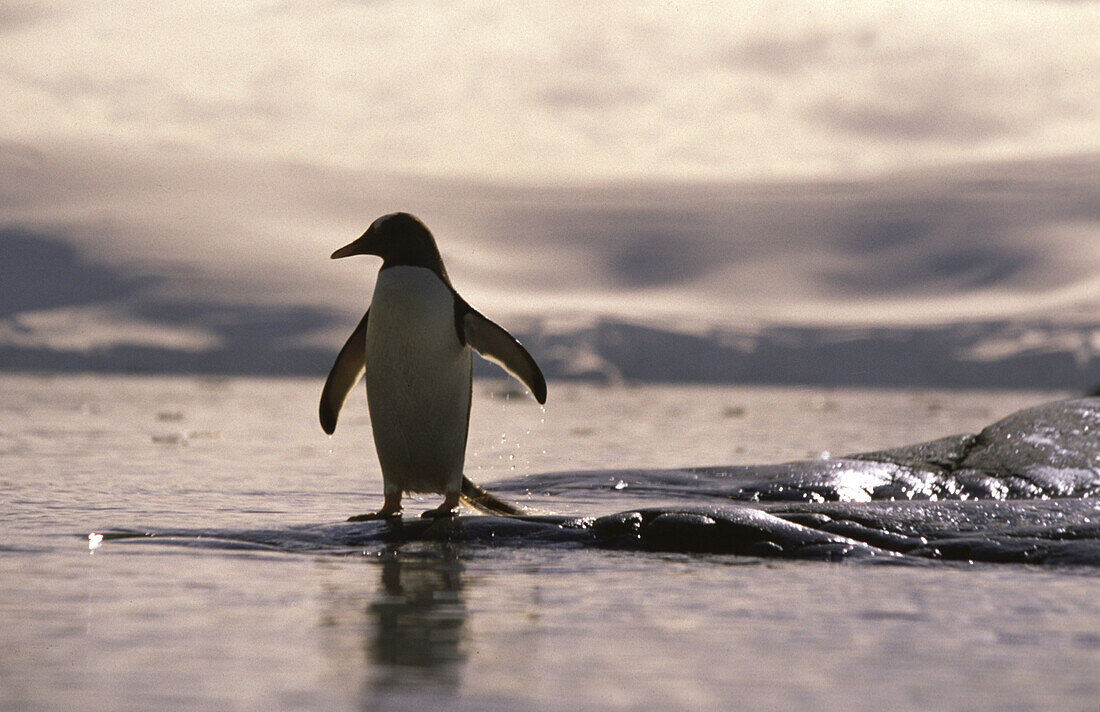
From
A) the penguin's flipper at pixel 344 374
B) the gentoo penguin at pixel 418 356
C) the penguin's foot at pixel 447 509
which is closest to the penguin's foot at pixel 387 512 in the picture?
the gentoo penguin at pixel 418 356

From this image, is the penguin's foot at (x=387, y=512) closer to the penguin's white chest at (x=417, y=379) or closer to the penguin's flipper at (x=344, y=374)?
the penguin's white chest at (x=417, y=379)

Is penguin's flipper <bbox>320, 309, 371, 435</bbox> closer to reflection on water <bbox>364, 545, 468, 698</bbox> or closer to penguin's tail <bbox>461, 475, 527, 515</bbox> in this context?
penguin's tail <bbox>461, 475, 527, 515</bbox>

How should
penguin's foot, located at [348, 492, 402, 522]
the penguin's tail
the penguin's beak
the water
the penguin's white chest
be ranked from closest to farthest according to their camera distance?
the water < penguin's foot, located at [348, 492, 402, 522] < the penguin's white chest < the penguin's beak < the penguin's tail

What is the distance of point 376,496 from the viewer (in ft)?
31.4

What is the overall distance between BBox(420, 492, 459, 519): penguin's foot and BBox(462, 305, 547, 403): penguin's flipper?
29.4 inches

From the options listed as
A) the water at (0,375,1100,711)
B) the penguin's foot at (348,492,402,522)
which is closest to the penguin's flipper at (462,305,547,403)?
the penguin's foot at (348,492,402,522)

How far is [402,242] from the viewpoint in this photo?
24.4 feet

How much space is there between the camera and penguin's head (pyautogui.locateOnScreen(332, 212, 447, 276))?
7.44 m

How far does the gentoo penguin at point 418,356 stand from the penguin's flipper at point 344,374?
0.33 meters

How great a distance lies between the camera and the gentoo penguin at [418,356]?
729cm

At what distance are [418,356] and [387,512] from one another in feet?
2.97

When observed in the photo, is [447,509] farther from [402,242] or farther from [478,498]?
[402,242]

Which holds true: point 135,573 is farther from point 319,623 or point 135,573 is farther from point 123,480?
point 123,480

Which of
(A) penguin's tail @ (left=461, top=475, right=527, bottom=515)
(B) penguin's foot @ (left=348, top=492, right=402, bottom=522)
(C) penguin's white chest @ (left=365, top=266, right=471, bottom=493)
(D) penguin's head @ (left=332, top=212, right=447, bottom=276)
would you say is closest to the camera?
(B) penguin's foot @ (left=348, top=492, right=402, bottom=522)
